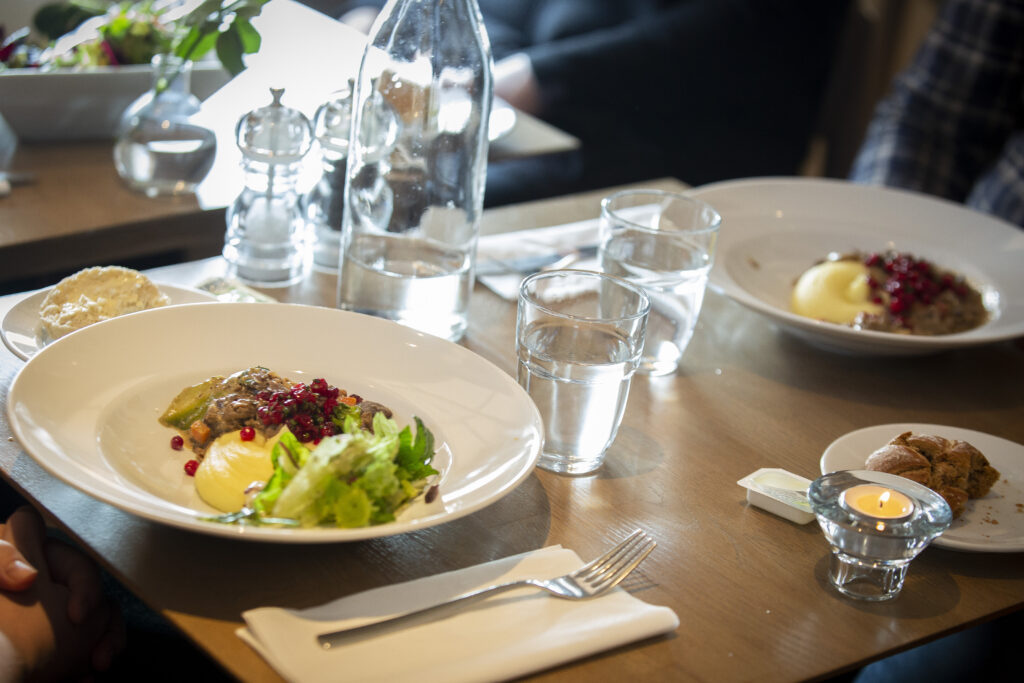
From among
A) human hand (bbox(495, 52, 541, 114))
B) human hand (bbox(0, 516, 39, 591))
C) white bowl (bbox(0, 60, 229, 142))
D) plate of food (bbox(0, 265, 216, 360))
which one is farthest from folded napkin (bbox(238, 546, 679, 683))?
human hand (bbox(495, 52, 541, 114))

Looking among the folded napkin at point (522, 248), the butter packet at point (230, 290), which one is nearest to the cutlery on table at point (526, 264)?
→ the folded napkin at point (522, 248)

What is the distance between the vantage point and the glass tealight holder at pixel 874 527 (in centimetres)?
76

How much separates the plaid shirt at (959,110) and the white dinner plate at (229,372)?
1.78 meters

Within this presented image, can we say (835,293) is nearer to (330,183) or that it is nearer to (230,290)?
(330,183)

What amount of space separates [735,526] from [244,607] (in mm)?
434

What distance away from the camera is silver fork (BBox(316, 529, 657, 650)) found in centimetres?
68

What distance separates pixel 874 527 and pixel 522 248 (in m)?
0.73

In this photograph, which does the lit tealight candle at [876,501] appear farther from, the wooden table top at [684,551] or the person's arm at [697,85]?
the person's arm at [697,85]

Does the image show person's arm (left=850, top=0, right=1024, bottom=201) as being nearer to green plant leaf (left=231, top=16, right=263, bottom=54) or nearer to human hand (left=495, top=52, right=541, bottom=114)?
human hand (left=495, top=52, right=541, bottom=114)

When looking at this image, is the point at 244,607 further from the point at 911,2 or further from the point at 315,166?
the point at 911,2

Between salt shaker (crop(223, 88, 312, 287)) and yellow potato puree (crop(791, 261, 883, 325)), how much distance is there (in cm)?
71

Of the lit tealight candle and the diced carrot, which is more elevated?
the lit tealight candle

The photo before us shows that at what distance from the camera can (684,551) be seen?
822mm

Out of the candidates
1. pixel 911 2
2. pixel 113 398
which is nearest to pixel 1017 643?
pixel 113 398
